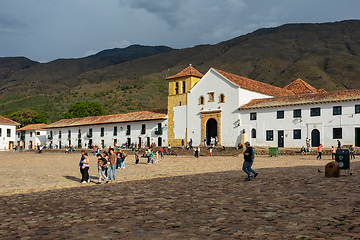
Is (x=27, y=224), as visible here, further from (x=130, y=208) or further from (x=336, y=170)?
(x=336, y=170)

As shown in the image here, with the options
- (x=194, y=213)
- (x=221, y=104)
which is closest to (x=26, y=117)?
(x=221, y=104)

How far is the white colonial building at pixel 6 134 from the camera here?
6269cm

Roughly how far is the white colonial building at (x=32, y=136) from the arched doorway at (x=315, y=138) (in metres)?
49.7

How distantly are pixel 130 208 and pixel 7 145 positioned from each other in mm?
63241

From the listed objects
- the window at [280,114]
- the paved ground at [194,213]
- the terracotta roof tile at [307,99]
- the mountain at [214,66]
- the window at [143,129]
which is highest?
the mountain at [214,66]

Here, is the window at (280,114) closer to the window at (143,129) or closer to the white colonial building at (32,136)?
the window at (143,129)

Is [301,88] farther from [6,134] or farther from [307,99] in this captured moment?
[6,134]

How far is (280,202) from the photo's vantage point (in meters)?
8.09

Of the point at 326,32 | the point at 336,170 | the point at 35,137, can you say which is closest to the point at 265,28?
→ the point at 326,32

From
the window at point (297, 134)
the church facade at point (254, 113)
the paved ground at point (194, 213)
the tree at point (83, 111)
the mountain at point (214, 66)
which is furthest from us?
the mountain at point (214, 66)

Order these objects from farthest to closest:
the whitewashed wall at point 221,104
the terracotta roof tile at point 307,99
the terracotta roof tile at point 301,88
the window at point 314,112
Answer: the terracotta roof tile at point 301,88
the whitewashed wall at point 221,104
the window at point 314,112
the terracotta roof tile at point 307,99

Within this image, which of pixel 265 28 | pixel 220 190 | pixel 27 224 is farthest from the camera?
pixel 265 28

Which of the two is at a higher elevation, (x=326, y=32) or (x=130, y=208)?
(x=326, y=32)

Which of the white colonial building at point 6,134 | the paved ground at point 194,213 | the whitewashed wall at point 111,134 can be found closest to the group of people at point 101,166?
the paved ground at point 194,213
